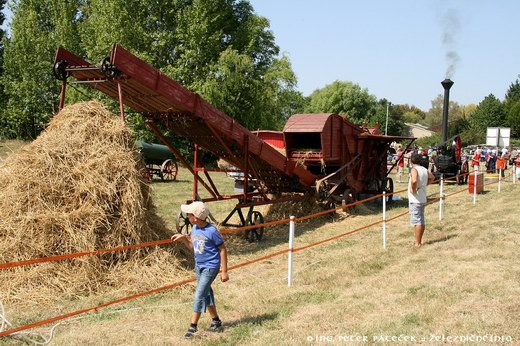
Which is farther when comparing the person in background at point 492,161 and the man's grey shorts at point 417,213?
the person in background at point 492,161

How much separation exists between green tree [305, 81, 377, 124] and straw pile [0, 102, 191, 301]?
69.6m

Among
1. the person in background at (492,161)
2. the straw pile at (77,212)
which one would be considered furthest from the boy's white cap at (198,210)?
the person in background at (492,161)

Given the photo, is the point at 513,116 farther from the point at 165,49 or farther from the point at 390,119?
the point at 165,49

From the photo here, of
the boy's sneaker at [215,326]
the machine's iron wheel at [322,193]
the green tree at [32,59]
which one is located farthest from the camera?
the green tree at [32,59]

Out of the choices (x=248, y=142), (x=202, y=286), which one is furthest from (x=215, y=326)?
(x=248, y=142)

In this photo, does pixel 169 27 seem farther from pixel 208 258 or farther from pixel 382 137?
pixel 208 258

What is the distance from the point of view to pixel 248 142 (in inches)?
397

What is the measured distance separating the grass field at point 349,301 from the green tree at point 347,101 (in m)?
67.4

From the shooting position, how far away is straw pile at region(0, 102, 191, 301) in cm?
641

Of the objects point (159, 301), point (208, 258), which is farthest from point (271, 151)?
point (208, 258)

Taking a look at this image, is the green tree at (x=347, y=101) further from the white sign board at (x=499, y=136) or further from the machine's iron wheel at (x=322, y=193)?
the machine's iron wheel at (x=322, y=193)

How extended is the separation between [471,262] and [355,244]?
98.3 inches

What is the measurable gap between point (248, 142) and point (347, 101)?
67.8 meters

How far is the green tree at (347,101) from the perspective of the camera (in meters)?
76.1
